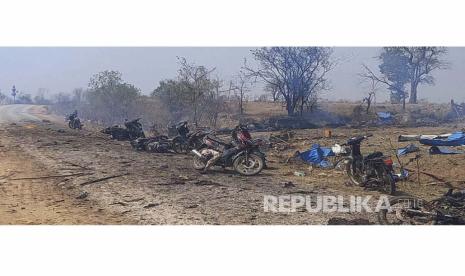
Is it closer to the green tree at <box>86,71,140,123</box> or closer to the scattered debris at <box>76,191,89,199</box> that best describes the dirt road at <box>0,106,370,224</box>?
the scattered debris at <box>76,191,89,199</box>

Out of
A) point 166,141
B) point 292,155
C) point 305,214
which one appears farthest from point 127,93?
point 305,214

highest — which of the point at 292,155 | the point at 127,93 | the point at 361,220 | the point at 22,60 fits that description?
the point at 22,60

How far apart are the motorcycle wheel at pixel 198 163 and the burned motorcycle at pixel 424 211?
2795 millimetres

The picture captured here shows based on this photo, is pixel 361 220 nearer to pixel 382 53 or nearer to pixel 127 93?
pixel 382 53

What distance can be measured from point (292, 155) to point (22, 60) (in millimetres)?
4396

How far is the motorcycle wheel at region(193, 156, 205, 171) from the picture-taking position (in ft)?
24.0

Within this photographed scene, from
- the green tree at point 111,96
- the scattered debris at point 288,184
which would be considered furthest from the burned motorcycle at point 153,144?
the scattered debris at point 288,184

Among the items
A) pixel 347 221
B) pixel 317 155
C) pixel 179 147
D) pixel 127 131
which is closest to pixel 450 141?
pixel 317 155

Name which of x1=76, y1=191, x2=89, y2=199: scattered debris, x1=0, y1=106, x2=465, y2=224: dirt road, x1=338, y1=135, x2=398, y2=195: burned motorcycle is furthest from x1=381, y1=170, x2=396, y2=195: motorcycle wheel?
x1=76, y1=191, x2=89, y2=199: scattered debris

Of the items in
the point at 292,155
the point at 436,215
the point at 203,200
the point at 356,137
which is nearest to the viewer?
the point at 436,215

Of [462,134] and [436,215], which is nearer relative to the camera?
[436,215]

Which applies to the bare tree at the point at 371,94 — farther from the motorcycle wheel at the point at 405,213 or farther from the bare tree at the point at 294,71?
the motorcycle wheel at the point at 405,213

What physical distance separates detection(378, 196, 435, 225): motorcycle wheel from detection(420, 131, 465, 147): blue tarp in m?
1.35

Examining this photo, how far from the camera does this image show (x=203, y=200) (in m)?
6.42
